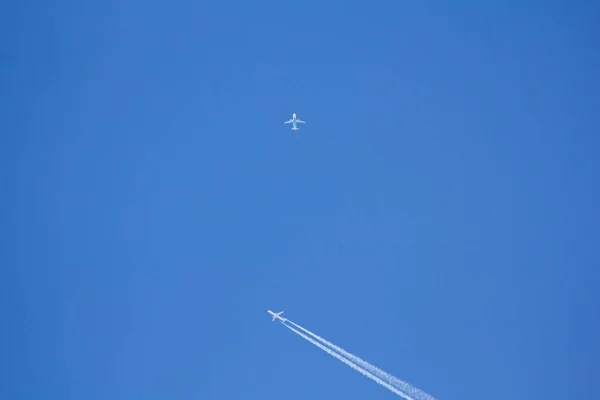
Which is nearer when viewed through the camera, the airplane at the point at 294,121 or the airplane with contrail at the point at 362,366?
the airplane with contrail at the point at 362,366

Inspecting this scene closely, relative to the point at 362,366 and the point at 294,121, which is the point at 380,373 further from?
the point at 294,121

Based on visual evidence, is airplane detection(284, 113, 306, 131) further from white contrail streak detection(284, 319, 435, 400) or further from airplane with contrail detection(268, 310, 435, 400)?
white contrail streak detection(284, 319, 435, 400)

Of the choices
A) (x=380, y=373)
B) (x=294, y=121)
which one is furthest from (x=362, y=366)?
(x=294, y=121)

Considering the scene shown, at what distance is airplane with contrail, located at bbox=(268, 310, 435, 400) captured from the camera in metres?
15.2

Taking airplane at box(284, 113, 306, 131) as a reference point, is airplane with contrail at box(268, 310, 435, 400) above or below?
below

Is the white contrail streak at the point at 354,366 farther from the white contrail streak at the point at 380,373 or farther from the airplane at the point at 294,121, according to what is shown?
the airplane at the point at 294,121

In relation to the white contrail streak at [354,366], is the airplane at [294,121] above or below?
above

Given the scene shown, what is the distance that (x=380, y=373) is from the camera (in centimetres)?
1527

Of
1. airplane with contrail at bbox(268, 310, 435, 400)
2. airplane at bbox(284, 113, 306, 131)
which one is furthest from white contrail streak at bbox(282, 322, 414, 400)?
airplane at bbox(284, 113, 306, 131)

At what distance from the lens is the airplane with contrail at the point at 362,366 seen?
1520 cm

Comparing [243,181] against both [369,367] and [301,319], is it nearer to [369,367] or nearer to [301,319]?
[301,319]

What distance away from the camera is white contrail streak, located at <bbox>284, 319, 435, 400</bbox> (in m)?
15.2

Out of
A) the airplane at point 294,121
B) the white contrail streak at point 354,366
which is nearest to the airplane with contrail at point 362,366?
the white contrail streak at point 354,366

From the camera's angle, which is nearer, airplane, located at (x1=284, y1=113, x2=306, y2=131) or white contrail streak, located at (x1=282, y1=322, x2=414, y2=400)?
white contrail streak, located at (x1=282, y1=322, x2=414, y2=400)
